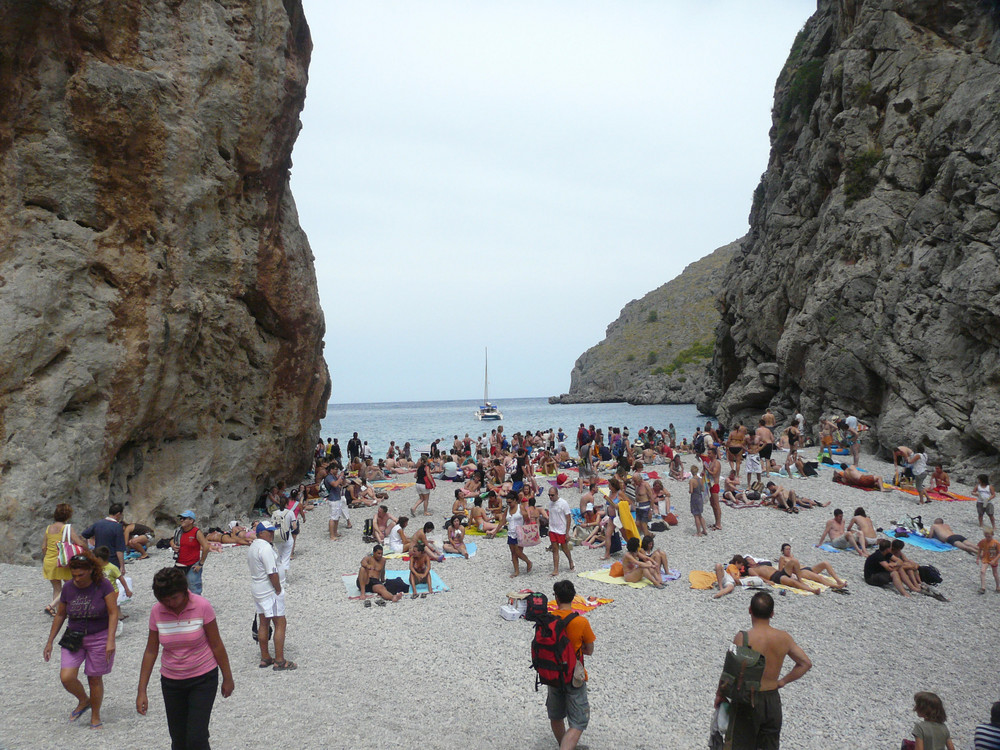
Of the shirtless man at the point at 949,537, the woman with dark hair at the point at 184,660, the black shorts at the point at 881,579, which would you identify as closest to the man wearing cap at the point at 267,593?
the woman with dark hair at the point at 184,660

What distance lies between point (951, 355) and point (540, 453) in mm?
14734

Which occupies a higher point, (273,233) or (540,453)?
(273,233)

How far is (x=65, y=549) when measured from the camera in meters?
7.63

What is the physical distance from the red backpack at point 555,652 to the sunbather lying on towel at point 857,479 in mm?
16661

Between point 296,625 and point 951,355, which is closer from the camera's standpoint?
point 296,625

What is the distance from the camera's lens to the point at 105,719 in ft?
19.2

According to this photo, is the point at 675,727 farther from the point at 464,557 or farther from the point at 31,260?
the point at 31,260

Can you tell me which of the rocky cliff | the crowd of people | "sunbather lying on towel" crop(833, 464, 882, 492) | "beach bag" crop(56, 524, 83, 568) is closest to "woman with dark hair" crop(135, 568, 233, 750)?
the crowd of people

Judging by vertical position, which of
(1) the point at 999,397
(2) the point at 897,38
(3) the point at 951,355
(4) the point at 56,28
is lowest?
(1) the point at 999,397

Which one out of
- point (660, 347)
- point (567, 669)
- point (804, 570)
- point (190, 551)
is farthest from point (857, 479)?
point (660, 347)

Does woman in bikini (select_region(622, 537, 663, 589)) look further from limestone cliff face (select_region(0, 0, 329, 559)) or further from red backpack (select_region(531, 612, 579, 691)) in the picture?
limestone cliff face (select_region(0, 0, 329, 559))

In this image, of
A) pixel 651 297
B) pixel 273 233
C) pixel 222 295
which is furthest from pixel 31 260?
pixel 651 297

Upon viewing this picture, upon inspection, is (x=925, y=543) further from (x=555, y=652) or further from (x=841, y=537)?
(x=555, y=652)

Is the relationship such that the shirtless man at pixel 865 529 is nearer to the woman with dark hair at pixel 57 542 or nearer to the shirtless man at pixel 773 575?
the shirtless man at pixel 773 575
